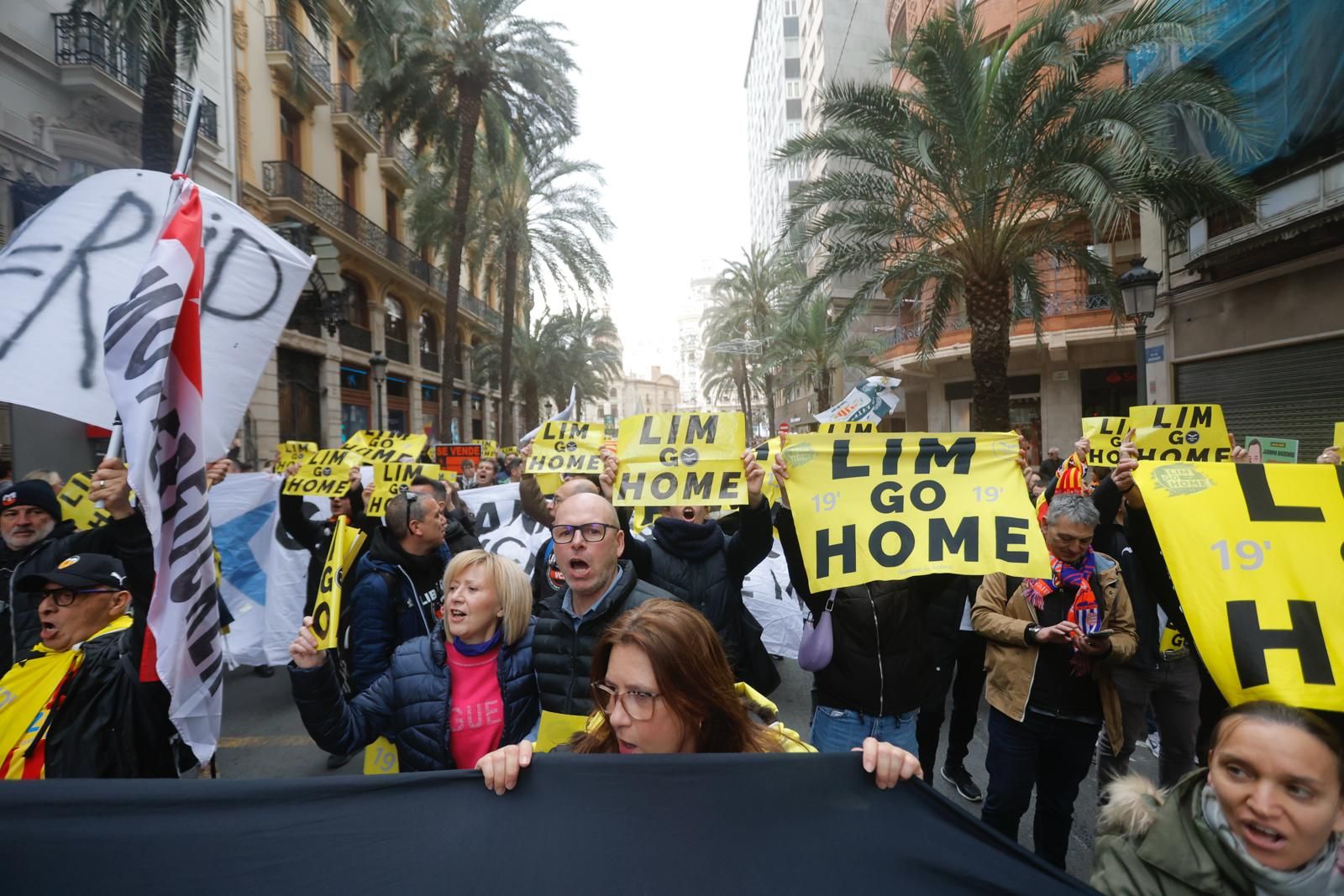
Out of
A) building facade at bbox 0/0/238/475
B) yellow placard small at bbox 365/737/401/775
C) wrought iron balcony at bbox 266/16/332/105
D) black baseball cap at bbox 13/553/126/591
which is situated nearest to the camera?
black baseball cap at bbox 13/553/126/591

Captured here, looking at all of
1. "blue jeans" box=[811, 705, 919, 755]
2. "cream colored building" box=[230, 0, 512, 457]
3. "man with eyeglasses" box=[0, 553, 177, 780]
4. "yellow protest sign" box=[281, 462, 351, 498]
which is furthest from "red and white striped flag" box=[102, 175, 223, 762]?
"cream colored building" box=[230, 0, 512, 457]

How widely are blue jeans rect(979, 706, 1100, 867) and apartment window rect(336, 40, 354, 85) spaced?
88.6 feet

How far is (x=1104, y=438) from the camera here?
5.42m

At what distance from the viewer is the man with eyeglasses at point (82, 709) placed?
2.01m

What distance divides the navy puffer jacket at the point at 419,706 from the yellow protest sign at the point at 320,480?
124 inches

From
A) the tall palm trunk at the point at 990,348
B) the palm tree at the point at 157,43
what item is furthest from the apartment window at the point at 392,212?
the tall palm trunk at the point at 990,348

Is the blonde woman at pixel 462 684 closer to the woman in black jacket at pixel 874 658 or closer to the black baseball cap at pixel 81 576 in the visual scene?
the black baseball cap at pixel 81 576

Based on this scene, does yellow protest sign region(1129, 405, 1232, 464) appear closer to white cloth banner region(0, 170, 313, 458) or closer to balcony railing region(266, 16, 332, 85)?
white cloth banner region(0, 170, 313, 458)

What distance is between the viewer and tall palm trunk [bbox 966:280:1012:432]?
33.0ft

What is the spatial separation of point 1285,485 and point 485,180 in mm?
21729

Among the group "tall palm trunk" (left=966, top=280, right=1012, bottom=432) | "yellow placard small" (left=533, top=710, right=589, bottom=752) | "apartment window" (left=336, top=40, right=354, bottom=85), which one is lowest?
"yellow placard small" (left=533, top=710, right=589, bottom=752)

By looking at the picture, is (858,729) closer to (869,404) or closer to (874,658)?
(874,658)

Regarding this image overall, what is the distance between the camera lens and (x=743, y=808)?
4.99 feet

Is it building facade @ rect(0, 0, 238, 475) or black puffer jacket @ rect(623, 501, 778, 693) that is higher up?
building facade @ rect(0, 0, 238, 475)
